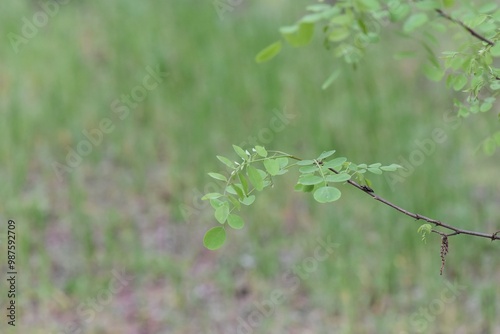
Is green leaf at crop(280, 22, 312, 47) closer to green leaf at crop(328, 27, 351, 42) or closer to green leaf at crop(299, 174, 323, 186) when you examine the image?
green leaf at crop(328, 27, 351, 42)

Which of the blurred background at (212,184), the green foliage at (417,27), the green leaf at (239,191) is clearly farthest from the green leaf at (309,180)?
the blurred background at (212,184)

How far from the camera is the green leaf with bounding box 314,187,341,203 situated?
1.45 metres

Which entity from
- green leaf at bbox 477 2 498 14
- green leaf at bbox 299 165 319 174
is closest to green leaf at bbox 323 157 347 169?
green leaf at bbox 299 165 319 174

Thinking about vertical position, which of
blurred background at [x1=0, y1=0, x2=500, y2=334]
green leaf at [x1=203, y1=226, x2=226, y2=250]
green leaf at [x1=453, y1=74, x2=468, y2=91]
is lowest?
blurred background at [x1=0, y1=0, x2=500, y2=334]

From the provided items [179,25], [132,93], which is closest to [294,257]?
[132,93]

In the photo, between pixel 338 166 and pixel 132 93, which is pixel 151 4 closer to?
pixel 132 93

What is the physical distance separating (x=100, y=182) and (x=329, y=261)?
6.57 ft

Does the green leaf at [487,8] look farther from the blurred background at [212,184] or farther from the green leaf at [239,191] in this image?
the blurred background at [212,184]

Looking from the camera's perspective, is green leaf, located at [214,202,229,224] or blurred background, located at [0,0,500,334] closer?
green leaf, located at [214,202,229,224]

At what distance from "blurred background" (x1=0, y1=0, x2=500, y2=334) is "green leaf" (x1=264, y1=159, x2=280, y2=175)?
7.11 feet

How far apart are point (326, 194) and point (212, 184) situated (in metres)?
2.93

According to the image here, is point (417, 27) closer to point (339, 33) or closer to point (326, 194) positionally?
point (339, 33)

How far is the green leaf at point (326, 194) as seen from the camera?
4.74 feet

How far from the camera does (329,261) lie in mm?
3783
